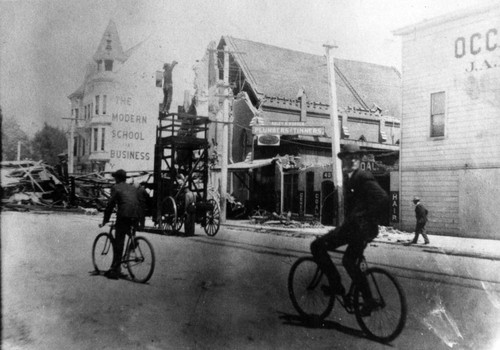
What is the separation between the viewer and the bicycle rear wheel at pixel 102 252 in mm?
4648

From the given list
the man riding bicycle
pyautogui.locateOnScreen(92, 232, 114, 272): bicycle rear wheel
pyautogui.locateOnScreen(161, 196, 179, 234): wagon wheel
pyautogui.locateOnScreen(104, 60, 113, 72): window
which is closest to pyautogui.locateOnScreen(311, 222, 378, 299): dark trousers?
the man riding bicycle

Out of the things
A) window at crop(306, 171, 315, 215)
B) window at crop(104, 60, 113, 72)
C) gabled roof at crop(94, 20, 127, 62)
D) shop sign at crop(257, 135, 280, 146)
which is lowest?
window at crop(306, 171, 315, 215)

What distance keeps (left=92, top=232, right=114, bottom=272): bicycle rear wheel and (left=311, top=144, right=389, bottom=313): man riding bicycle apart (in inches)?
99.8

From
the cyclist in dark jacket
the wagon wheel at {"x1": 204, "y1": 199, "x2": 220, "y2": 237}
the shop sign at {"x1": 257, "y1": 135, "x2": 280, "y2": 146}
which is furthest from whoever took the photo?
the wagon wheel at {"x1": 204, "y1": 199, "x2": 220, "y2": 237}

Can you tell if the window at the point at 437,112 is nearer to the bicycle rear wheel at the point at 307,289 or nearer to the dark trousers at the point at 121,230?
the bicycle rear wheel at the point at 307,289

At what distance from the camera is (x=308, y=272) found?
11.0 feet

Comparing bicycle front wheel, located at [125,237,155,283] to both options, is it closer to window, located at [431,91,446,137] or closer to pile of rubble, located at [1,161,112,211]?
pile of rubble, located at [1,161,112,211]

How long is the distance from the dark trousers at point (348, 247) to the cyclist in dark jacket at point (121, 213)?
2258mm

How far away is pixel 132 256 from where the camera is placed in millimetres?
4805

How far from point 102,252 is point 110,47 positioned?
2.49m

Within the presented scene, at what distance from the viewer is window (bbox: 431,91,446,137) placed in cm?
358

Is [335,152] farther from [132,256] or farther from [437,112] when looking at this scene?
[132,256]

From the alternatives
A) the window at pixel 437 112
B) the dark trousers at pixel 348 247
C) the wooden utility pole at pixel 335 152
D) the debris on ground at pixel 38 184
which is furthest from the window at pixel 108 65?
the window at pixel 437 112

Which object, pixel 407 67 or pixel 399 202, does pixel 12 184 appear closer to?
Result: pixel 399 202
